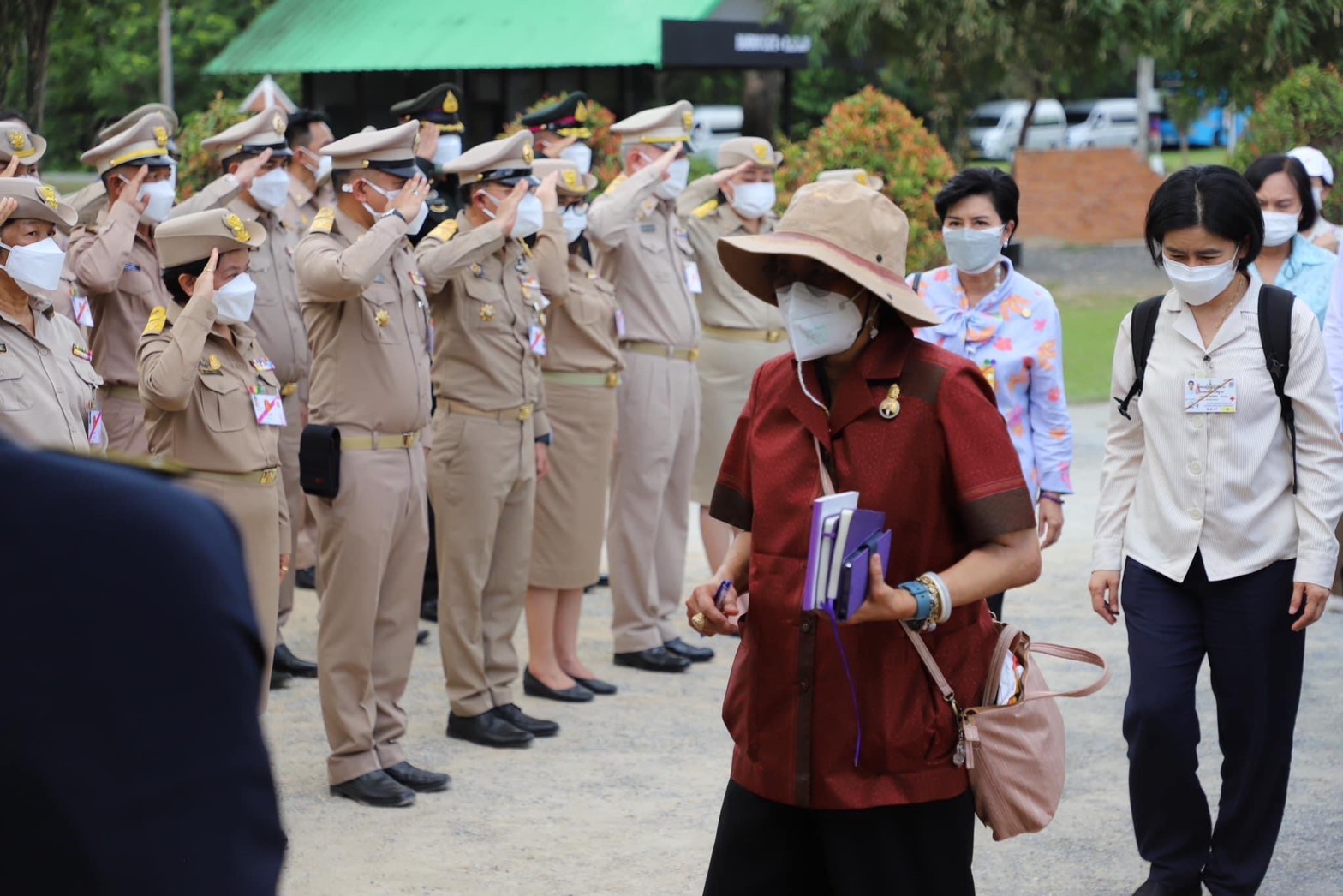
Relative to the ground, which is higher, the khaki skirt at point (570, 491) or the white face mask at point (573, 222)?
the white face mask at point (573, 222)

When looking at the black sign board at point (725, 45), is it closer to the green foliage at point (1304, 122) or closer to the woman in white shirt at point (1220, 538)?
the green foliage at point (1304, 122)

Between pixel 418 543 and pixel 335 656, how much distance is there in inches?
19.8

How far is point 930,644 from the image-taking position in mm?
3088

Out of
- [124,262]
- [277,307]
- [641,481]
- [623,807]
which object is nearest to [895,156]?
[641,481]

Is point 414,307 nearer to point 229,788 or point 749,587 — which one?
point 749,587

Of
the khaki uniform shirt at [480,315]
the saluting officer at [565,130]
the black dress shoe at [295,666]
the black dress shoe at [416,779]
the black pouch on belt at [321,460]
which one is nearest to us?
the black pouch on belt at [321,460]

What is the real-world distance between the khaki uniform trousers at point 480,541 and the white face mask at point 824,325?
3.22 metres

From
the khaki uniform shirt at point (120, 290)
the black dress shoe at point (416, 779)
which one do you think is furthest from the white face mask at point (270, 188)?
the black dress shoe at point (416, 779)

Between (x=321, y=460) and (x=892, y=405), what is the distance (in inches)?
112

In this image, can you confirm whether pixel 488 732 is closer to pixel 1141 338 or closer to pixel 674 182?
pixel 674 182

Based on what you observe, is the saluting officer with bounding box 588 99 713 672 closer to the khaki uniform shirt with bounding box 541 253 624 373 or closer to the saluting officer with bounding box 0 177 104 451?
the khaki uniform shirt with bounding box 541 253 624 373

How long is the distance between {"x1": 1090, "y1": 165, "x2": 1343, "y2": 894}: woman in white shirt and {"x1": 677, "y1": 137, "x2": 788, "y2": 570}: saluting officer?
355 centimetres

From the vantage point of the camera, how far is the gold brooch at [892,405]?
3.06m

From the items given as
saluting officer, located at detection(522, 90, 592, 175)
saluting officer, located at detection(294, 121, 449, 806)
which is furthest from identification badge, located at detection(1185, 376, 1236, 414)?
saluting officer, located at detection(522, 90, 592, 175)
